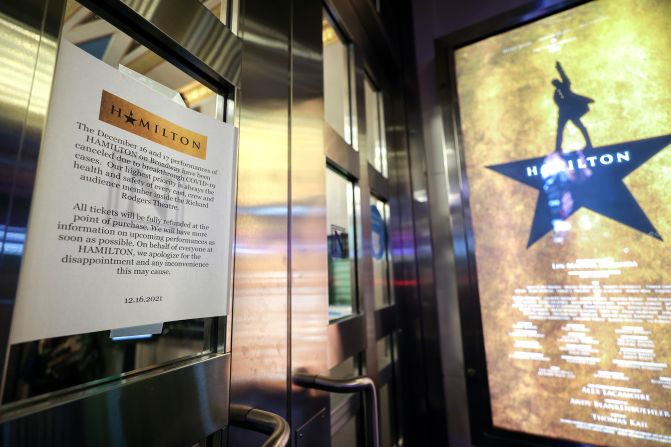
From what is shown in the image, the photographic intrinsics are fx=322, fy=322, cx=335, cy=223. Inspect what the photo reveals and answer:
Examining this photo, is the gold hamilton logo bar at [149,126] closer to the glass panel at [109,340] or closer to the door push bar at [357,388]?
the glass panel at [109,340]

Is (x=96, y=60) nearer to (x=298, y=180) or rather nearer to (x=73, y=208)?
(x=73, y=208)

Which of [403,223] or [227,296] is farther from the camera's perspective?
[403,223]

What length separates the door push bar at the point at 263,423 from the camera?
0.46 m

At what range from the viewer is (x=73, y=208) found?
0.38 meters

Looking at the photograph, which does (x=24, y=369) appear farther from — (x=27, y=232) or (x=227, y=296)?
(x=227, y=296)

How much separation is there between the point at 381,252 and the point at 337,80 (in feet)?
2.50

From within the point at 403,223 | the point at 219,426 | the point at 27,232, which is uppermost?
the point at 403,223

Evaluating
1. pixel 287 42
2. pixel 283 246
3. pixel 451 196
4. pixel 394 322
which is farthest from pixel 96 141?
pixel 451 196

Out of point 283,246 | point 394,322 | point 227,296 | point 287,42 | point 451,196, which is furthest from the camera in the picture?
point 451,196

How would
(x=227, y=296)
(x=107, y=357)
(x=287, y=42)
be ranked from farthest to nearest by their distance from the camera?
(x=287, y=42) < (x=227, y=296) < (x=107, y=357)

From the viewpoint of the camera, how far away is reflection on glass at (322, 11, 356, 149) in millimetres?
1198

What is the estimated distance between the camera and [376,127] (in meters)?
1.67

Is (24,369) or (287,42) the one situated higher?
(287,42)

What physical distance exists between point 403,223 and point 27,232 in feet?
4.88
